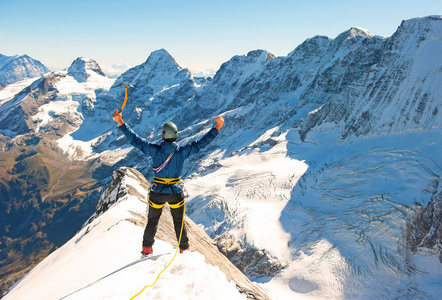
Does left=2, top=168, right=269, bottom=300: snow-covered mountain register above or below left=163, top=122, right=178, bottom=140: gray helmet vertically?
below

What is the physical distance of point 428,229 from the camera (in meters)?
24.5

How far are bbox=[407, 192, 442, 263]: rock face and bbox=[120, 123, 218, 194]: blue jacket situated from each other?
27.3m

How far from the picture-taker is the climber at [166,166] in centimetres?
757

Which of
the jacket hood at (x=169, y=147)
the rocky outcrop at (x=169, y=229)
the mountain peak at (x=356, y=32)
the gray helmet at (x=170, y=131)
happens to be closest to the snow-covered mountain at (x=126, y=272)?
the rocky outcrop at (x=169, y=229)

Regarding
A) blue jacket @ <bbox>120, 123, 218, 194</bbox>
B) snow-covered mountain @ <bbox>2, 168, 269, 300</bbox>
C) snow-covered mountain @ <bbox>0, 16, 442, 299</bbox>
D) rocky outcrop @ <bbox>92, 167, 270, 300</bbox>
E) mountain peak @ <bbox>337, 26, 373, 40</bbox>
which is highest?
mountain peak @ <bbox>337, 26, 373, 40</bbox>

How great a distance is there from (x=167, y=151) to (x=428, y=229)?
29.3m

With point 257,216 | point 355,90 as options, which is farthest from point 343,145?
point 257,216

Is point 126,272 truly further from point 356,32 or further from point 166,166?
point 356,32

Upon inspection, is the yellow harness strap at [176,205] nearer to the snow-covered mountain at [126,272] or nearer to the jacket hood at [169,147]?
the snow-covered mountain at [126,272]

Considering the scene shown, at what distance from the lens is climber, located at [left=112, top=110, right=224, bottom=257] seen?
7570 mm

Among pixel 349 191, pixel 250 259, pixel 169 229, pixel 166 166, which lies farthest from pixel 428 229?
pixel 166 166

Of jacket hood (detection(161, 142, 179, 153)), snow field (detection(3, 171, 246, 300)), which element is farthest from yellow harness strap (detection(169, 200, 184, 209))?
jacket hood (detection(161, 142, 179, 153))

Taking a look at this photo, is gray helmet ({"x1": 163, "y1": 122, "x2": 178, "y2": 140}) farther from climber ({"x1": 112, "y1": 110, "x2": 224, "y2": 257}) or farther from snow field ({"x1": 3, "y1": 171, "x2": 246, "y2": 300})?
snow field ({"x1": 3, "y1": 171, "x2": 246, "y2": 300})

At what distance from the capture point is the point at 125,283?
6.28 m
